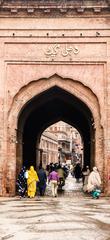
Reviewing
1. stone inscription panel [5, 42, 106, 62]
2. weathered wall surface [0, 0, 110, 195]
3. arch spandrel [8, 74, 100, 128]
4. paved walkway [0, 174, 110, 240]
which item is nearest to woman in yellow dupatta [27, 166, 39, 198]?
weathered wall surface [0, 0, 110, 195]

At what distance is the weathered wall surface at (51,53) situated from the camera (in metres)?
17.6

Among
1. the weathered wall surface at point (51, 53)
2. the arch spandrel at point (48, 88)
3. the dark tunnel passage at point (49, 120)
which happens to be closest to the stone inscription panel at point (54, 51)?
the weathered wall surface at point (51, 53)

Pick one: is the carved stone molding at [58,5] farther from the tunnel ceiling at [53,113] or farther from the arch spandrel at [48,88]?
the tunnel ceiling at [53,113]

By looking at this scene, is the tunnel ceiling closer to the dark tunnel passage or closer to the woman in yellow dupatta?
the dark tunnel passage

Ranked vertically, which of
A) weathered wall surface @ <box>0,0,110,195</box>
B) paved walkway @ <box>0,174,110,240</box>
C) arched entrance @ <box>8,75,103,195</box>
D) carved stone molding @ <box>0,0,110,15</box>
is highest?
carved stone molding @ <box>0,0,110,15</box>

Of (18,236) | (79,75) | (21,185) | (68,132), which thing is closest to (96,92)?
(79,75)

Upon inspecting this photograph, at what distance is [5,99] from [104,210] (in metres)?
6.27

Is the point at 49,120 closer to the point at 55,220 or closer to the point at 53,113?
the point at 53,113

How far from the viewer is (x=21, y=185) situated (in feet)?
56.9

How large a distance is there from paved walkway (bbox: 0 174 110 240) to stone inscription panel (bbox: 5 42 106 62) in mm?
5193

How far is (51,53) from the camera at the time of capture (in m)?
17.8

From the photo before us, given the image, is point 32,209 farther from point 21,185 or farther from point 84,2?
point 84,2

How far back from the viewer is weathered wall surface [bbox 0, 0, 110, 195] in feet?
57.8

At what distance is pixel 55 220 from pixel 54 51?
8273mm
